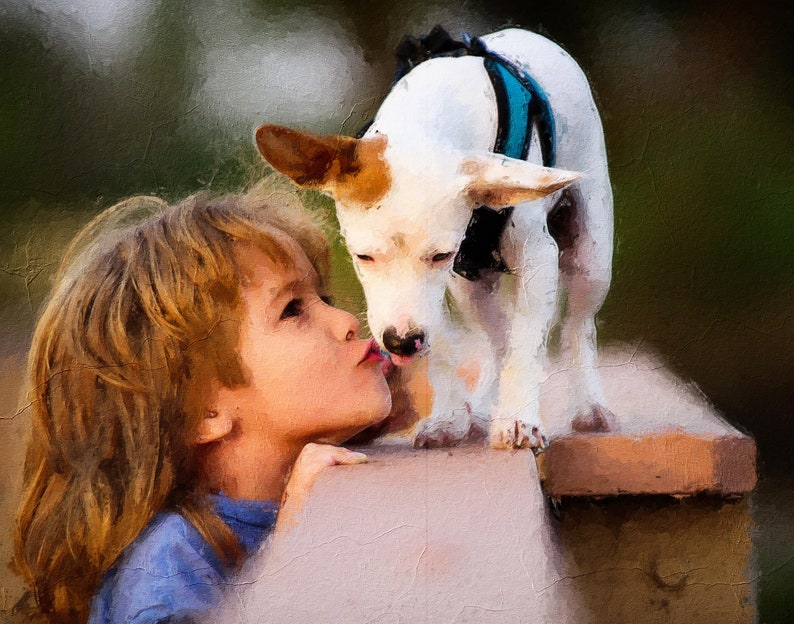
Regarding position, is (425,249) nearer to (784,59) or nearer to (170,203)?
(170,203)

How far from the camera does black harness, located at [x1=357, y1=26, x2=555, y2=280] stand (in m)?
2.18

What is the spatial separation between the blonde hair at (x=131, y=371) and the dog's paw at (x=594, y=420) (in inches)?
32.0

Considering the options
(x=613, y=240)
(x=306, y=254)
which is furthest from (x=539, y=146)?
(x=306, y=254)

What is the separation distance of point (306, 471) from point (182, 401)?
0.39 metres

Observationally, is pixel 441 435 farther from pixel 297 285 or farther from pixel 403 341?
pixel 297 285

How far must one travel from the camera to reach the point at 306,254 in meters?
2.31

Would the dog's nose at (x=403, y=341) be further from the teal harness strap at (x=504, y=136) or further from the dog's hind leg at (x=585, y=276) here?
the dog's hind leg at (x=585, y=276)

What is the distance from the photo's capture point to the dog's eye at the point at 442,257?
2.09m

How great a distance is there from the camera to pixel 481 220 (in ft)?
7.10

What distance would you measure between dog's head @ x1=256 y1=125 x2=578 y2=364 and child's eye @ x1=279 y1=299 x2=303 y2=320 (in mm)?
236

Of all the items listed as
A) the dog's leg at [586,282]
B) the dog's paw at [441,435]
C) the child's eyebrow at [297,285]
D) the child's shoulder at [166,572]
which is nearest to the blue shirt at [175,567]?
the child's shoulder at [166,572]

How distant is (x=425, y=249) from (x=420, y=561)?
829 millimetres

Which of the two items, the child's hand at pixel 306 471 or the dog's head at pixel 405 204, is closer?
the dog's head at pixel 405 204

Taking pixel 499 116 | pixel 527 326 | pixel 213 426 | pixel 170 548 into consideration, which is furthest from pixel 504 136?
pixel 170 548
